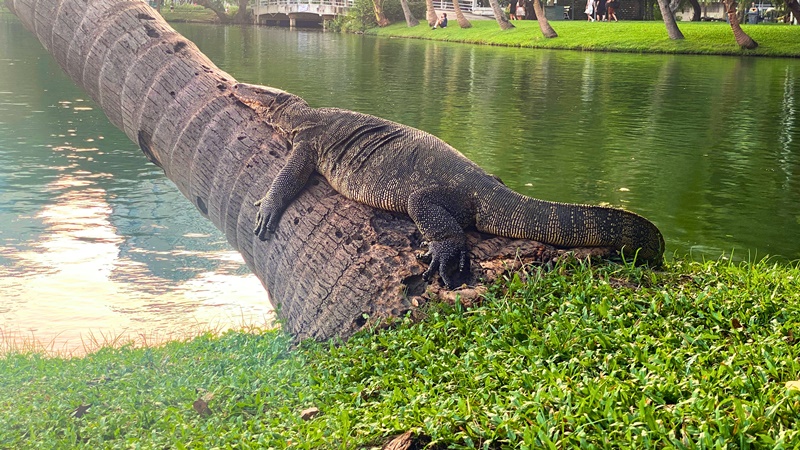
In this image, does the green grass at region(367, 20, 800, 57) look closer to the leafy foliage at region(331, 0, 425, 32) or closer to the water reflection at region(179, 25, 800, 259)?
the water reflection at region(179, 25, 800, 259)

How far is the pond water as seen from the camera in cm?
865

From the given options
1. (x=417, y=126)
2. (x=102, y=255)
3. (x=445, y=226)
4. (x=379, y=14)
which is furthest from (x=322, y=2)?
(x=445, y=226)

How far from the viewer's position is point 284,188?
5.90m

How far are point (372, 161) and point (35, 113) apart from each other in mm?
14744

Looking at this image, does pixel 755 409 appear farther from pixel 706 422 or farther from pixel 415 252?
pixel 415 252

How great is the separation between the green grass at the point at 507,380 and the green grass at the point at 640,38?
107 ft

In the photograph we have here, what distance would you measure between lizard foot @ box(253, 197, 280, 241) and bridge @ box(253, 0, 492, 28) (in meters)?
55.4

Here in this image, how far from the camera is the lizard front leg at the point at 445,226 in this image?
5105 millimetres

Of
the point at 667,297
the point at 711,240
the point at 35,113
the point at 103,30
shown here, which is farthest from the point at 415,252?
the point at 35,113

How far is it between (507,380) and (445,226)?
4.35ft

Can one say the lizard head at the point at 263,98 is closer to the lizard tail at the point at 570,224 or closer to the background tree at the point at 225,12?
the lizard tail at the point at 570,224

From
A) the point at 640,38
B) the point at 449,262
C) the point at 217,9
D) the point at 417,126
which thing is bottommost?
the point at 417,126

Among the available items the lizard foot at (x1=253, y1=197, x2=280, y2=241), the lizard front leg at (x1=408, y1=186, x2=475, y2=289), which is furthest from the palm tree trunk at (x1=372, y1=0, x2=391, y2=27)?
the lizard front leg at (x1=408, y1=186, x2=475, y2=289)

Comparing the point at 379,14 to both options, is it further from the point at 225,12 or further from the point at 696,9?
the point at 696,9
